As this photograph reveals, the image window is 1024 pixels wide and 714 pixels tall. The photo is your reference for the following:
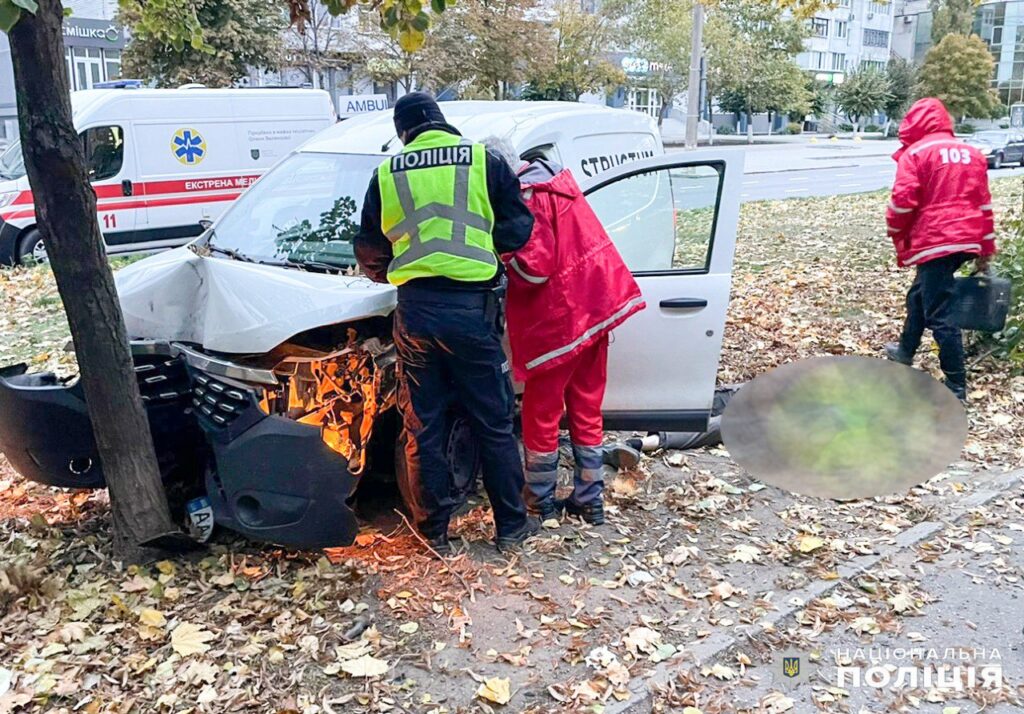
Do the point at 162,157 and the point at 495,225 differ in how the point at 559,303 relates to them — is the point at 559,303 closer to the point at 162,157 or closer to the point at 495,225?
the point at 495,225

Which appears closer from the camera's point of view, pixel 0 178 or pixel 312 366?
pixel 312 366

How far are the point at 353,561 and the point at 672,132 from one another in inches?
2216

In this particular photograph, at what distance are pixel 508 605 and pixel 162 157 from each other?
36.9ft

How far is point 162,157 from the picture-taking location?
43.9 feet

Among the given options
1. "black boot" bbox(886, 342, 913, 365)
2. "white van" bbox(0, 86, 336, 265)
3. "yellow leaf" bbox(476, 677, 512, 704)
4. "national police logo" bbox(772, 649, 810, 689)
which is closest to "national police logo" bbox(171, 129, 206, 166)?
"white van" bbox(0, 86, 336, 265)

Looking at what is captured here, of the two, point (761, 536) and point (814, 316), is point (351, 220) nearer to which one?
point (761, 536)

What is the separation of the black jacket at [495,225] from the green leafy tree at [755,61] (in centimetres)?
4581

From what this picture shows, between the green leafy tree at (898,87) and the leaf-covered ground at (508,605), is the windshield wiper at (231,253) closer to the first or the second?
the leaf-covered ground at (508,605)

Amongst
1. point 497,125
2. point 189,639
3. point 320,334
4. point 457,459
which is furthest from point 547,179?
point 189,639

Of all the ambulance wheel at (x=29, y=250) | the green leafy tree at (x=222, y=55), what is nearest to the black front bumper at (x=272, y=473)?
the ambulance wheel at (x=29, y=250)

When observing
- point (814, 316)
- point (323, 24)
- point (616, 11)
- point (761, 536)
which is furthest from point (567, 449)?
point (616, 11)

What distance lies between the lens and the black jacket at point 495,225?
13.4 feet

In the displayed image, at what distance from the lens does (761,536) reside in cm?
465

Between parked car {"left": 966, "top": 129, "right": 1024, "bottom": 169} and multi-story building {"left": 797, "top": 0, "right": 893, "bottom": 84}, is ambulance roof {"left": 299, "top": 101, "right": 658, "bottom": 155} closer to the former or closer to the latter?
parked car {"left": 966, "top": 129, "right": 1024, "bottom": 169}
